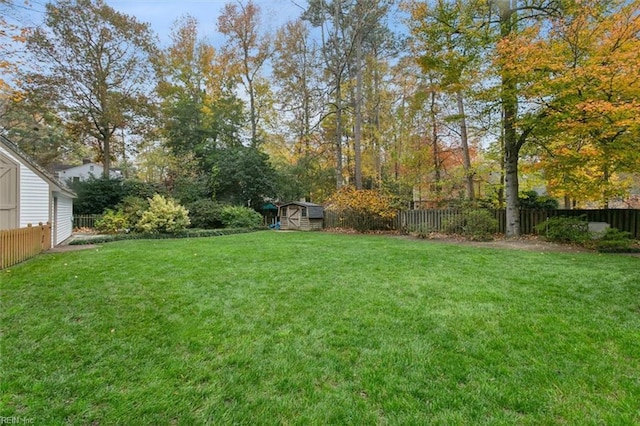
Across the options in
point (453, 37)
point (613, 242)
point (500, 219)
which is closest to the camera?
point (613, 242)

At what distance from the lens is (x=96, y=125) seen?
20141 mm

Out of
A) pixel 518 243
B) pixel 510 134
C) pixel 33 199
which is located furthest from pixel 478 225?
pixel 33 199

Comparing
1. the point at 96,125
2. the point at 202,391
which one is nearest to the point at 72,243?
the point at 202,391

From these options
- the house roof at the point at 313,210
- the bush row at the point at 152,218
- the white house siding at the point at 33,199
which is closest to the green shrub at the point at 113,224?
the bush row at the point at 152,218

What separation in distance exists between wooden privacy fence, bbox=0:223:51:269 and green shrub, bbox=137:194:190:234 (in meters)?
4.57

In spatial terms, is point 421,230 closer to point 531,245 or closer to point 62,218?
point 531,245

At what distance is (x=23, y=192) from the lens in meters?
9.12

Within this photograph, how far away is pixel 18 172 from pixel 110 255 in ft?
13.7

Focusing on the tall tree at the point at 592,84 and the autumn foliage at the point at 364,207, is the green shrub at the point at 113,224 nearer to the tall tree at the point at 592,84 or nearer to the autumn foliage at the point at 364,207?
the autumn foliage at the point at 364,207

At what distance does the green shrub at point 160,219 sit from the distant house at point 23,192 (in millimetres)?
3158

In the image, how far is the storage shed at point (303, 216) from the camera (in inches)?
702

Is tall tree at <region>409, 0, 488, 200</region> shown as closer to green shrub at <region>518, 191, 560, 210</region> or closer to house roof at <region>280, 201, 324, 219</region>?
green shrub at <region>518, 191, 560, 210</region>

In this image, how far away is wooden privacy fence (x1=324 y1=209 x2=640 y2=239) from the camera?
36.4 ft

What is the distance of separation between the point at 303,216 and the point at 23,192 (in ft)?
38.4
